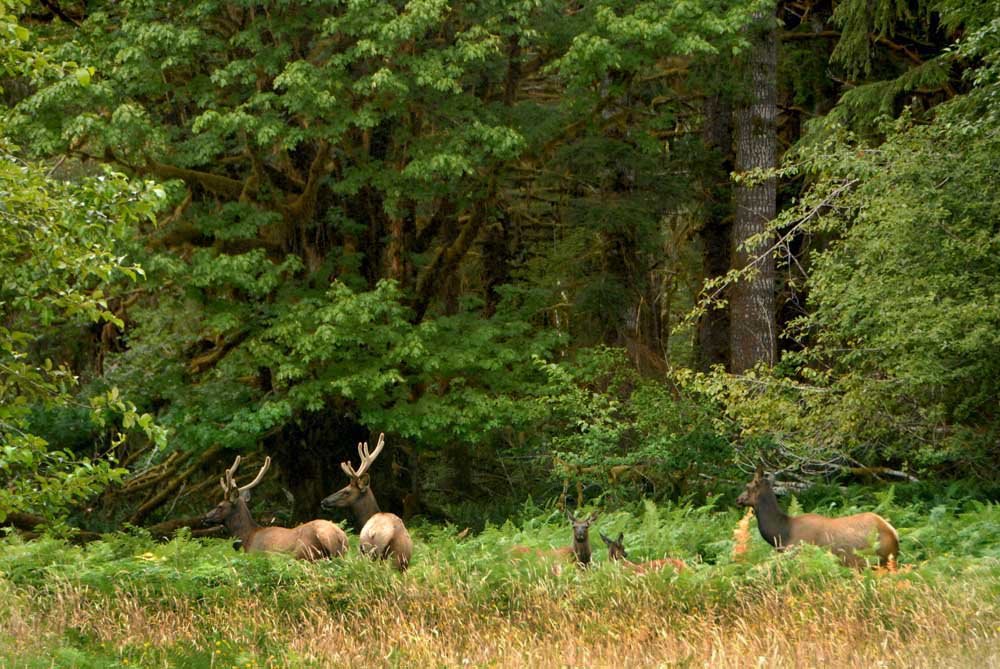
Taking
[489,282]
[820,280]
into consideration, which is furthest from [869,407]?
[489,282]

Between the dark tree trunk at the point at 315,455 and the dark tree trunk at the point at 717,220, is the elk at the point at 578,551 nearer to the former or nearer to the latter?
the dark tree trunk at the point at 315,455

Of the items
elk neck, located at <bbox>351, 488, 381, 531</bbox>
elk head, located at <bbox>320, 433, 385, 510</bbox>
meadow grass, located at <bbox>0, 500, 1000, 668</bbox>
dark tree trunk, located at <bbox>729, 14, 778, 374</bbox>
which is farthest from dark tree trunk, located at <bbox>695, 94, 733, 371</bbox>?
meadow grass, located at <bbox>0, 500, 1000, 668</bbox>

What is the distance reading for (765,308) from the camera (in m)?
20.8

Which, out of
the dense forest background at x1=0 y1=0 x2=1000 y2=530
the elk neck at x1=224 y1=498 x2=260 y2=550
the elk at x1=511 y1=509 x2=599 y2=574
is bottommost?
the elk neck at x1=224 y1=498 x2=260 y2=550

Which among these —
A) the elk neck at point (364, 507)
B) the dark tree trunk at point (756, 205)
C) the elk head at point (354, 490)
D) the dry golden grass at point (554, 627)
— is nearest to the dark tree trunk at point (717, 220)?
the dark tree trunk at point (756, 205)

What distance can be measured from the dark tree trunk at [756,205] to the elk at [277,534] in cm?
950

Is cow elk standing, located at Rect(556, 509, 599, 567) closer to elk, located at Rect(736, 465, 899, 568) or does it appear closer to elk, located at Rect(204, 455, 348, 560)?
elk, located at Rect(736, 465, 899, 568)

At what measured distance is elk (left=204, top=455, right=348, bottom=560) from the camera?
1243cm

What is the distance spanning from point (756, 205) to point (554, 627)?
1311 centimetres

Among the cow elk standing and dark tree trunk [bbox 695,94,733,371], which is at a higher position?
dark tree trunk [bbox 695,94,733,371]

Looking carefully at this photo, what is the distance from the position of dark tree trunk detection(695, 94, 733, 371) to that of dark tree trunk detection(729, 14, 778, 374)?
1835 mm

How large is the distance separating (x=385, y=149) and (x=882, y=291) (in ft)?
29.5

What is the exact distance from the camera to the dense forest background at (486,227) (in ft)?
47.5

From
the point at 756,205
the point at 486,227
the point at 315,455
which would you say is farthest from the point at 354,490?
the point at 486,227
